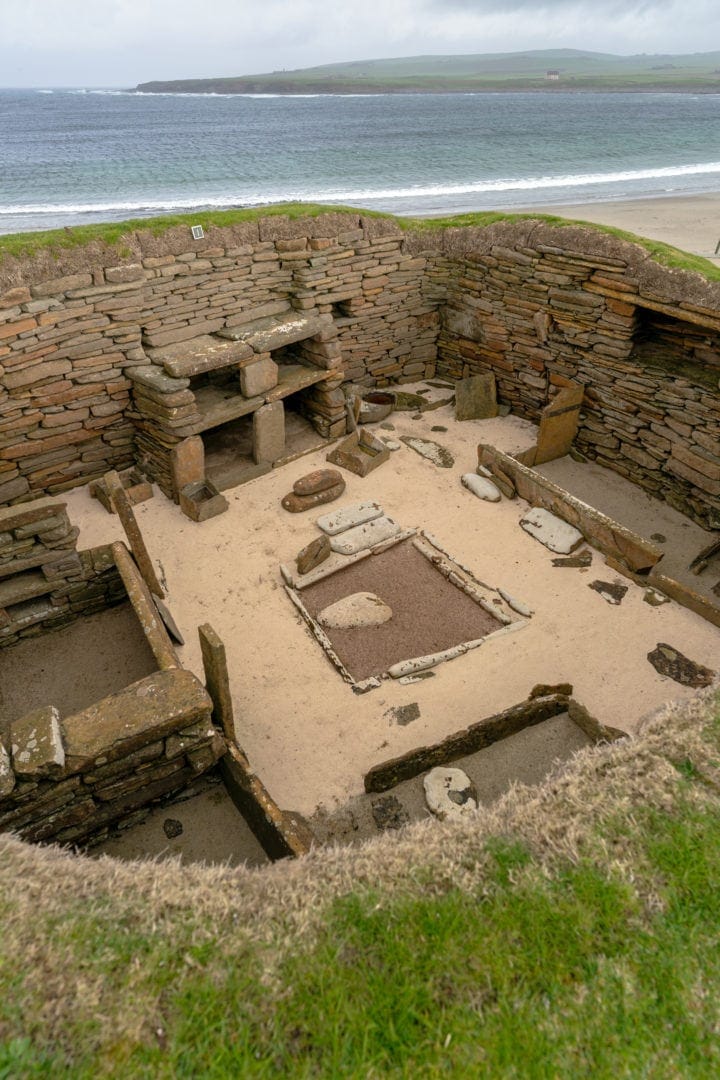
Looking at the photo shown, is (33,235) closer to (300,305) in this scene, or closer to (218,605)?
(300,305)

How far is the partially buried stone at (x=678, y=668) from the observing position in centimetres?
655

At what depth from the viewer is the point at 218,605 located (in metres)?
7.68

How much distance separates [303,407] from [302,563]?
4.35m

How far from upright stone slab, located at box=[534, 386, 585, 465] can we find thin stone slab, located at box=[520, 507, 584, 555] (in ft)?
6.27

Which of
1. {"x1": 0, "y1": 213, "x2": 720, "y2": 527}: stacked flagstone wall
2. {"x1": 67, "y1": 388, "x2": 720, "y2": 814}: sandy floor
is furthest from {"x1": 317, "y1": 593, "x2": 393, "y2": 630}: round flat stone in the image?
{"x1": 0, "y1": 213, "x2": 720, "y2": 527}: stacked flagstone wall

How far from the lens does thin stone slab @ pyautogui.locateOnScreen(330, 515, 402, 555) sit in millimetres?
8406

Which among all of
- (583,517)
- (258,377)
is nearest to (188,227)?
(258,377)

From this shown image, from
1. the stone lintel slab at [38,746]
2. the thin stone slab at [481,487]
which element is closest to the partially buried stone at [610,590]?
the thin stone slab at [481,487]

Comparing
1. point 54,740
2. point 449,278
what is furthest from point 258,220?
point 54,740

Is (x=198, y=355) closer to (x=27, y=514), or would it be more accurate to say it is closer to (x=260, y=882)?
(x=27, y=514)

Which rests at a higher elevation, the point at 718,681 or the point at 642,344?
the point at 642,344

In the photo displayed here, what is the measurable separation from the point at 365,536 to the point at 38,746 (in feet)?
16.8

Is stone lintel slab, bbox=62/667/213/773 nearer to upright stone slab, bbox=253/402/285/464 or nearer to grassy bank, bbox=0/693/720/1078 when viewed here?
grassy bank, bbox=0/693/720/1078

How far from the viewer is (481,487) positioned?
9500 millimetres
